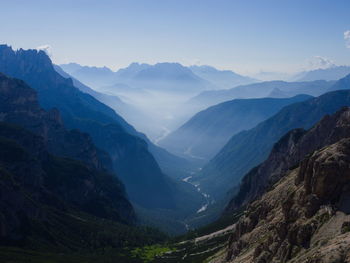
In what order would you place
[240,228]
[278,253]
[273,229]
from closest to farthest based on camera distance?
[278,253] → [273,229] → [240,228]

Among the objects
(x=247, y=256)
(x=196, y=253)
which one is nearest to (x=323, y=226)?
(x=247, y=256)

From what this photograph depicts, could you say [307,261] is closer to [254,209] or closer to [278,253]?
[278,253]

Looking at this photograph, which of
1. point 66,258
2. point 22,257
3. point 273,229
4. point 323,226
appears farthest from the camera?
point 66,258

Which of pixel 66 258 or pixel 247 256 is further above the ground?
pixel 247 256

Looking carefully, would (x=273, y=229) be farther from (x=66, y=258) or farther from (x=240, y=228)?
(x=66, y=258)

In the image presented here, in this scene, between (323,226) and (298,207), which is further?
(298,207)

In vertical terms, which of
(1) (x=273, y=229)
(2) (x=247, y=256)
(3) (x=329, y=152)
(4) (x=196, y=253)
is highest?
(3) (x=329, y=152)

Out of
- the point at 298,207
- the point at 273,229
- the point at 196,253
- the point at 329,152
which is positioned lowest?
the point at 196,253

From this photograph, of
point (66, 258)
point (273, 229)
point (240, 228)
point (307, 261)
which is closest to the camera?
point (307, 261)

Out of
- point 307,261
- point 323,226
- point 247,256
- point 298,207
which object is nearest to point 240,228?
point 247,256
